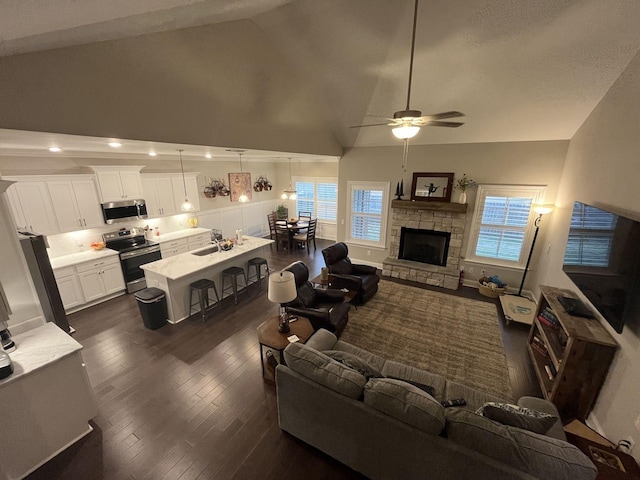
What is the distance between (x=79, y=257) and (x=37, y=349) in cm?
323

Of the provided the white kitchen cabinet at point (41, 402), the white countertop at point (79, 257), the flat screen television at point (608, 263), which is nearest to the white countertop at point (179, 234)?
the white countertop at point (79, 257)

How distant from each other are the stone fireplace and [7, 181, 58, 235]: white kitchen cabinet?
22.4 feet

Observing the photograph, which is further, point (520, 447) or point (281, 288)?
point (281, 288)

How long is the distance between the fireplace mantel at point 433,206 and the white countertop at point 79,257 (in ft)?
20.4

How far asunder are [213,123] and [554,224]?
5904mm

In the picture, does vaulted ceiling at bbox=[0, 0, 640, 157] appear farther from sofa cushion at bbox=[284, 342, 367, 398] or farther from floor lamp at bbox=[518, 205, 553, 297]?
sofa cushion at bbox=[284, 342, 367, 398]

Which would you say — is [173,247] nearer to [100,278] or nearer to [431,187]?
[100,278]

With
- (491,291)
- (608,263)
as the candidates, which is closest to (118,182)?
(608,263)

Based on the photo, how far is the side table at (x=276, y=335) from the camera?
2.93 m

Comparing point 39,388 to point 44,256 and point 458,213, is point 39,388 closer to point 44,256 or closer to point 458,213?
point 44,256

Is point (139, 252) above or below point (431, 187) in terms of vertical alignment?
below

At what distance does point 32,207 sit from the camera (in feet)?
14.5

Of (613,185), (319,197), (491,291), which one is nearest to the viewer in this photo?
(613,185)

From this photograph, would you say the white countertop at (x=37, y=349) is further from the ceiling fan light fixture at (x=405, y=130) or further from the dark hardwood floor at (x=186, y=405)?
the ceiling fan light fixture at (x=405, y=130)
